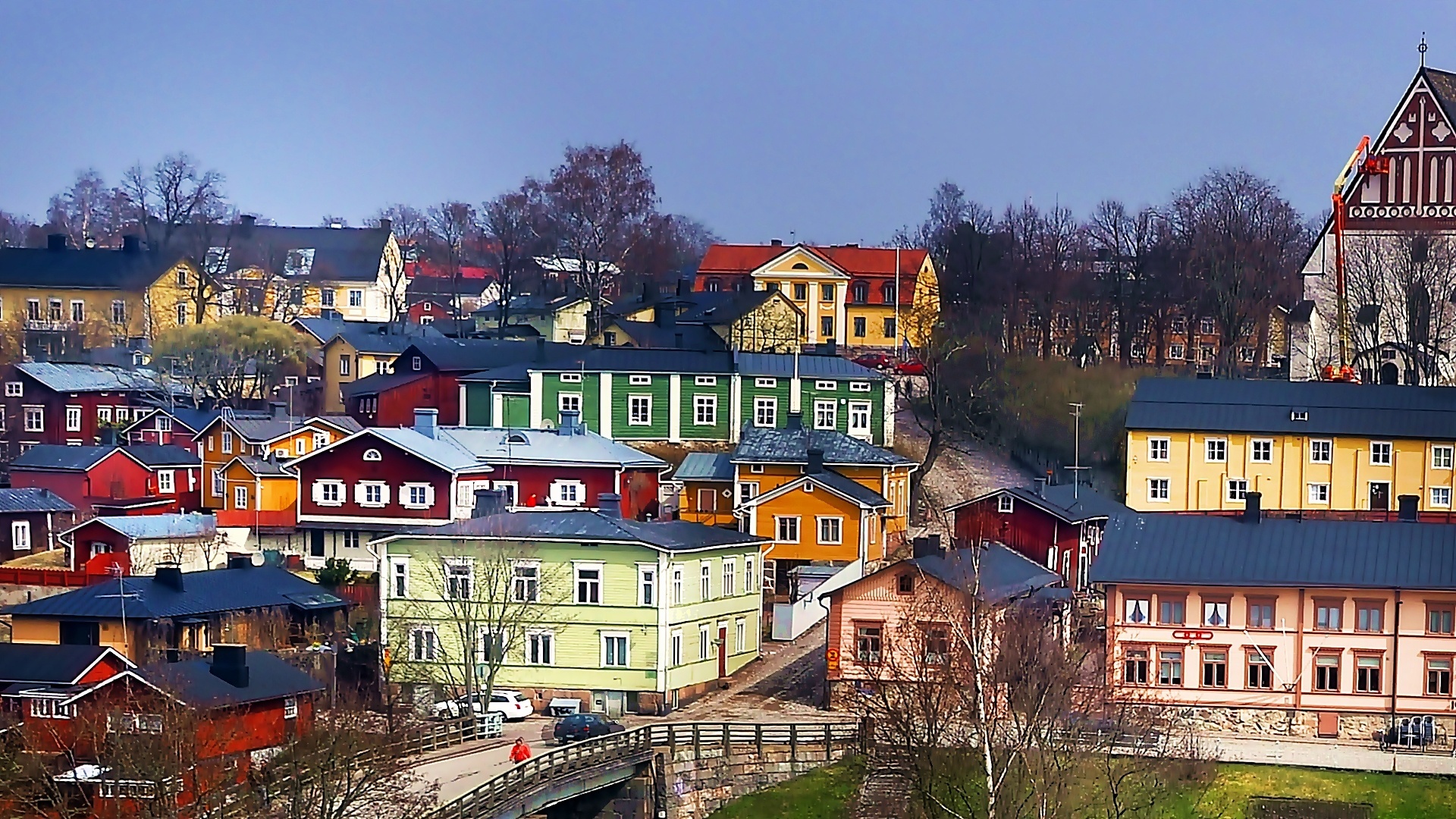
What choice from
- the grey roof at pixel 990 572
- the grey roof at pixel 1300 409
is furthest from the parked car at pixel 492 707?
the grey roof at pixel 1300 409

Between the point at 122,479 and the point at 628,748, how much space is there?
89.6 feet

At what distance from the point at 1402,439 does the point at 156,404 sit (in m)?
35.8

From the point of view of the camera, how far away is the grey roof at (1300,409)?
60.4m

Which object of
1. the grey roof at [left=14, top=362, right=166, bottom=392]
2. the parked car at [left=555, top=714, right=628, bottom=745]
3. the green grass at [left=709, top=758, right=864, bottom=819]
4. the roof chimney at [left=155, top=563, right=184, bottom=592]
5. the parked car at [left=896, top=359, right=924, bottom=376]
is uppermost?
the parked car at [left=896, top=359, right=924, bottom=376]

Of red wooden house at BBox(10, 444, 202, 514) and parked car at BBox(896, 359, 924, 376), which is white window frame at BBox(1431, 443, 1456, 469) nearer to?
parked car at BBox(896, 359, 924, 376)

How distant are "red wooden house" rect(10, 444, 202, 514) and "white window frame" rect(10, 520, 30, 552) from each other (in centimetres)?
247

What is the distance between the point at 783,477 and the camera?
6097cm

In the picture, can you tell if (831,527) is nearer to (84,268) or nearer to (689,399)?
(689,399)

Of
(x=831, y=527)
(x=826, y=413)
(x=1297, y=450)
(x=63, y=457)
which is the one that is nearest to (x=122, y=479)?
(x=63, y=457)

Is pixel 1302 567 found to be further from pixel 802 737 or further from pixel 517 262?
pixel 517 262

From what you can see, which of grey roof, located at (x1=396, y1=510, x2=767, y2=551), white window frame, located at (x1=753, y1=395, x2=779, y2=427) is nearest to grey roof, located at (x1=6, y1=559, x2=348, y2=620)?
grey roof, located at (x1=396, y1=510, x2=767, y2=551)

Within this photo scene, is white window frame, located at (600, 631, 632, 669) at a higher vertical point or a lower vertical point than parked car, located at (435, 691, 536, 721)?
higher

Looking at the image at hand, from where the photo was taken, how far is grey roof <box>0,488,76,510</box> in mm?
62938

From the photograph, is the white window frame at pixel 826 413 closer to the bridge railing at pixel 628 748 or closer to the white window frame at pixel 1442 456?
the white window frame at pixel 1442 456
